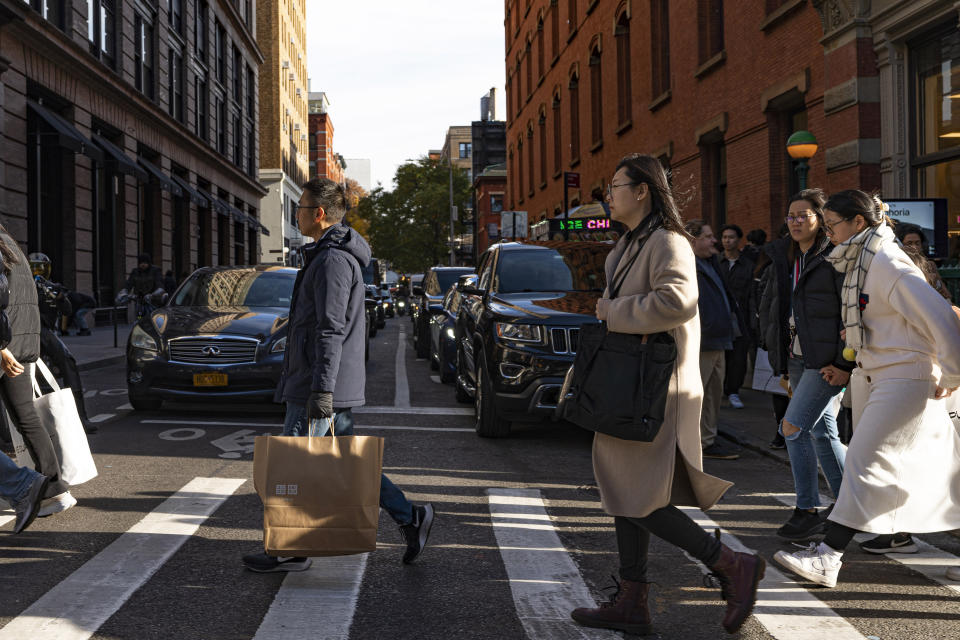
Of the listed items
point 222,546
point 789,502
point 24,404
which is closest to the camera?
point 222,546

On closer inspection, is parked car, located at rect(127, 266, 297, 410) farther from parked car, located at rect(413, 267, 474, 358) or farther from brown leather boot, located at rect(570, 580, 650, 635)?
parked car, located at rect(413, 267, 474, 358)

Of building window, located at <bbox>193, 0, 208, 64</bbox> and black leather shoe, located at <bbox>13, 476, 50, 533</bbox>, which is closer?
black leather shoe, located at <bbox>13, 476, 50, 533</bbox>

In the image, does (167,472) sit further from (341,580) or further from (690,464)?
(690,464)

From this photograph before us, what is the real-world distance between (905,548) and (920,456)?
3.30 ft

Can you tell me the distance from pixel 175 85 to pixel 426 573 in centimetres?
3329

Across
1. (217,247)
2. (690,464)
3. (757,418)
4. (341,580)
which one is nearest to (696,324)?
(690,464)

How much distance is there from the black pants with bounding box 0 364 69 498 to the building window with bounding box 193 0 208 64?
1360 inches

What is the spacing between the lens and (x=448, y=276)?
18797 millimetres

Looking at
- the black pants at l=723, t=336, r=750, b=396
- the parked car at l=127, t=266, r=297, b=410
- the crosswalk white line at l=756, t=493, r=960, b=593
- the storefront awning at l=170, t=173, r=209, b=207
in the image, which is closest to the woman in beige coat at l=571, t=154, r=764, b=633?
the crosswalk white line at l=756, t=493, r=960, b=593

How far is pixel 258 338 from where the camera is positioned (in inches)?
382

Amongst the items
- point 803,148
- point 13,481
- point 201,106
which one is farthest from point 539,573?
point 201,106

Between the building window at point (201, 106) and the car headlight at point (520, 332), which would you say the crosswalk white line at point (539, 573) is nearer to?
the car headlight at point (520, 332)

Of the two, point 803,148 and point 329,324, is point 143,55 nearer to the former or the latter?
point 803,148

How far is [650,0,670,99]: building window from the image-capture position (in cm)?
2222
